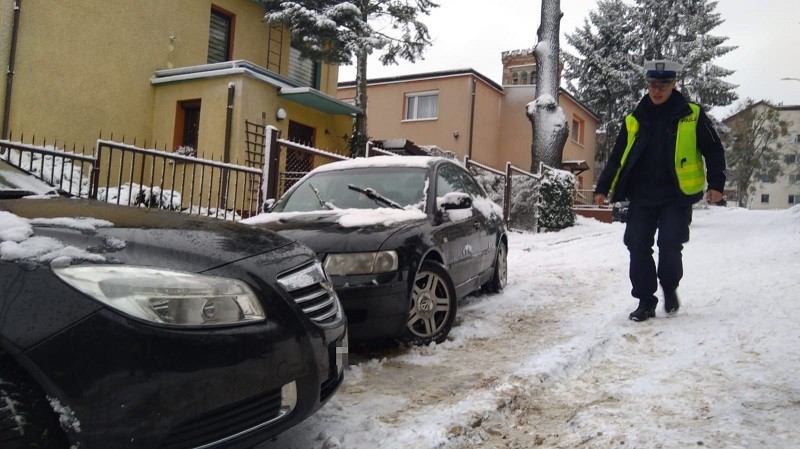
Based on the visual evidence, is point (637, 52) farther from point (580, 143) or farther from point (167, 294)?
point (167, 294)

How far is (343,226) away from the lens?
365cm

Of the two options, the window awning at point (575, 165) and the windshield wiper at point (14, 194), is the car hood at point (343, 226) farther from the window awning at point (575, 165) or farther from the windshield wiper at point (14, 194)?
the window awning at point (575, 165)

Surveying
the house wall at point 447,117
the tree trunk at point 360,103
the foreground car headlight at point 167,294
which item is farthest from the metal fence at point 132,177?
the house wall at point 447,117

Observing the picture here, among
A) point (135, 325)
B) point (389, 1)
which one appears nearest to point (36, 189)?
point (135, 325)

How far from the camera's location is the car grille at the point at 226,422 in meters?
1.68

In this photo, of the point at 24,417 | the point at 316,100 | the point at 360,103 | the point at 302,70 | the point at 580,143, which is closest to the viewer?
the point at 24,417

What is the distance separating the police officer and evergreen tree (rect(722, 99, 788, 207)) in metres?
46.2

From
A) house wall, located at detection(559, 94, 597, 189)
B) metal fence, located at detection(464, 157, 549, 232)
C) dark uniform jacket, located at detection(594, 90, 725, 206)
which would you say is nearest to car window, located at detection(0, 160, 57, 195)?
dark uniform jacket, located at detection(594, 90, 725, 206)

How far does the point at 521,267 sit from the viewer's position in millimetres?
7695

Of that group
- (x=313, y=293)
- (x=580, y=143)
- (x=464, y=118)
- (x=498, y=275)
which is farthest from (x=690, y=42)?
(x=313, y=293)

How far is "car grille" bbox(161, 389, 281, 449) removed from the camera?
1680 mm

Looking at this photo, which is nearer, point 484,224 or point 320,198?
point 320,198

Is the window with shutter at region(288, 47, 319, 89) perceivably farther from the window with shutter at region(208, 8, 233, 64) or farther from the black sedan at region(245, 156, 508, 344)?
the black sedan at region(245, 156, 508, 344)

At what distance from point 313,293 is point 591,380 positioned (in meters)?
1.72
